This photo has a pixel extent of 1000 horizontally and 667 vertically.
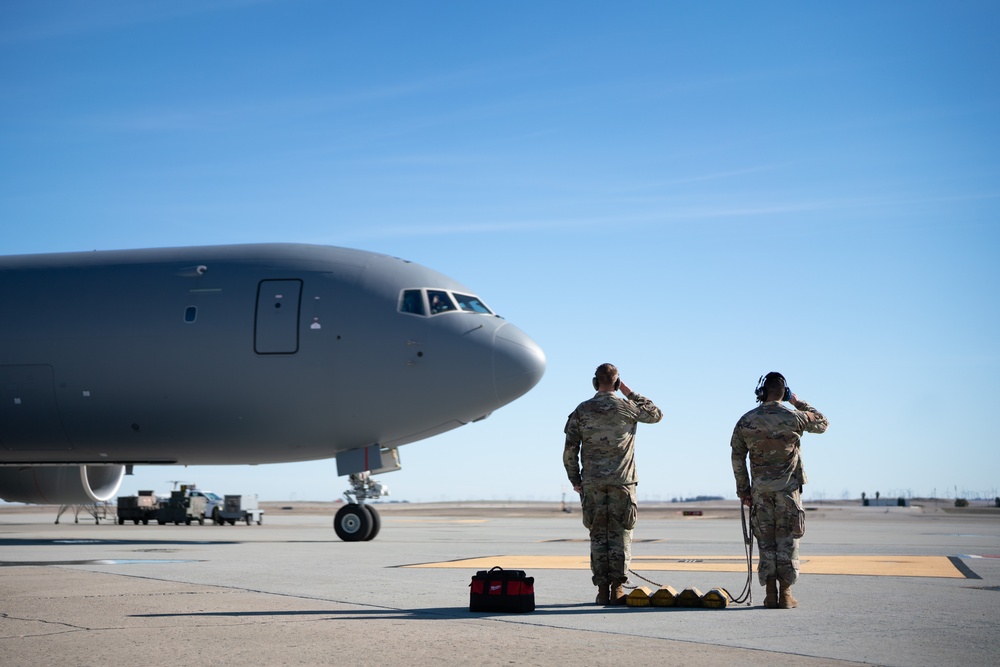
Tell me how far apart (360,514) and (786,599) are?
14695 mm

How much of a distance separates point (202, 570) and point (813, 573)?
851 centimetres

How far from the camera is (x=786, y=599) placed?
10305mm

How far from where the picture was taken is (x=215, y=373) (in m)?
22.7

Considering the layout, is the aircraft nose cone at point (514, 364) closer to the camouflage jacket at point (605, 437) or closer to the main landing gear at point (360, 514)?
the main landing gear at point (360, 514)

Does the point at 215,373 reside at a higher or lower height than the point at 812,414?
higher

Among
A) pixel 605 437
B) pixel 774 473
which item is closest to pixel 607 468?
pixel 605 437

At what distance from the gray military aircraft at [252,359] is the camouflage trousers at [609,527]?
11227 millimetres

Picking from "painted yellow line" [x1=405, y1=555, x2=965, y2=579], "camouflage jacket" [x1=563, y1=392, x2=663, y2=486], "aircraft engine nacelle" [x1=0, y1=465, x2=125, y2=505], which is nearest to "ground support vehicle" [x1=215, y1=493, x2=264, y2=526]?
"aircraft engine nacelle" [x1=0, y1=465, x2=125, y2=505]

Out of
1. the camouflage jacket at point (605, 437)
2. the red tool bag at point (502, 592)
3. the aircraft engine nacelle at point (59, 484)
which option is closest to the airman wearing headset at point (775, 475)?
the camouflage jacket at point (605, 437)

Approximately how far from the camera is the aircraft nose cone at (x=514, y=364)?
22266 millimetres

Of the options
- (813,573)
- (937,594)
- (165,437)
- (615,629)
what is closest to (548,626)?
(615,629)

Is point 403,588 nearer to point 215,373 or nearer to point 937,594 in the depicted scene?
point 937,594

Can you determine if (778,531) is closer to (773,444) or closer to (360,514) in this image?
(773,444)

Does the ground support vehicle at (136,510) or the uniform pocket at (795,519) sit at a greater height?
the uniform pocket at (795,519)
